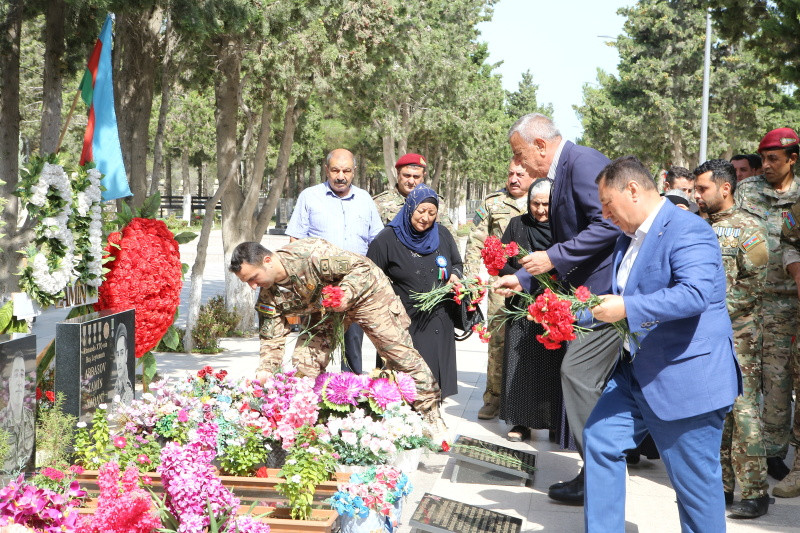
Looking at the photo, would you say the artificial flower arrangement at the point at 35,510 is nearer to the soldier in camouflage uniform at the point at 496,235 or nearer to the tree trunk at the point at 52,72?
the soldier in camouflage uniform at the point at 496,235

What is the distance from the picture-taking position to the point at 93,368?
544 centimetres

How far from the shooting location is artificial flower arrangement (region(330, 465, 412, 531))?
12.7ft

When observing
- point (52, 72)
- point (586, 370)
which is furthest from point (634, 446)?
point (52, 72)

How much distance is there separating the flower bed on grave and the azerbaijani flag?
69.9 inches

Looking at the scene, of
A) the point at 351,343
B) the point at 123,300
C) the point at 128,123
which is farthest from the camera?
the point at 128,123

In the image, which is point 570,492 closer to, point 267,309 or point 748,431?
point 748,431

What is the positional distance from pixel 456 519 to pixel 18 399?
244 cm

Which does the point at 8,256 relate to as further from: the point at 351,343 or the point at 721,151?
the point at 721,151

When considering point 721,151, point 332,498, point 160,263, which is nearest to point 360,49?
point 160,263

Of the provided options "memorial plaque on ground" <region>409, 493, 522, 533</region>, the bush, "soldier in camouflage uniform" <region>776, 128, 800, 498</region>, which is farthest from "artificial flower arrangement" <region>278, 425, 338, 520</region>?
the bush

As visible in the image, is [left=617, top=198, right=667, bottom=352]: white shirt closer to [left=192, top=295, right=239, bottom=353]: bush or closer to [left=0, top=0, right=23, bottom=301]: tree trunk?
[left=0, top=0, right=23, bottom=301]: tree trunk

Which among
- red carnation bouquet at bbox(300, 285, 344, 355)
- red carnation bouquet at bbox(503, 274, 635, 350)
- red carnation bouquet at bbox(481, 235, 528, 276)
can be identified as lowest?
red carnation bouquet at bbox(300, 285, 344, 355)

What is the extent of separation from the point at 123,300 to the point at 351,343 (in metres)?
2.11

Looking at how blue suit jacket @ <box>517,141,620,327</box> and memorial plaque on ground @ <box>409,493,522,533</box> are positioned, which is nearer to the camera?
memorial plaque on ground @ <box>409,493,522,533</box>
